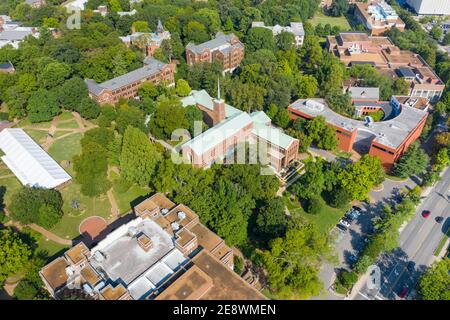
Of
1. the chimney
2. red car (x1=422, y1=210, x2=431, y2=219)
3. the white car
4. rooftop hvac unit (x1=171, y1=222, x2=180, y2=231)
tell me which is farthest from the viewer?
the chimney

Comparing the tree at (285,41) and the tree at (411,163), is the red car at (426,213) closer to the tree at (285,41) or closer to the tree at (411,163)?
the tree at (411,163)

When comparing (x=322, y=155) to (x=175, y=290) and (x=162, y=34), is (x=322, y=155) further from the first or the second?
(x=162, y=34)

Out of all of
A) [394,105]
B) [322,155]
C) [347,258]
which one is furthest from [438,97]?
[347,258]

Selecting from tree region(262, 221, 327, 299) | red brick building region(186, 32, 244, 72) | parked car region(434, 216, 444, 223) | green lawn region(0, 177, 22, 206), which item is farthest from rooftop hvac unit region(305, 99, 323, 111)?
green lawn region(0, 177, 22, 206)

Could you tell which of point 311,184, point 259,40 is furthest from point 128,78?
point 311,184

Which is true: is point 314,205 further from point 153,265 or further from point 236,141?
point 153,265

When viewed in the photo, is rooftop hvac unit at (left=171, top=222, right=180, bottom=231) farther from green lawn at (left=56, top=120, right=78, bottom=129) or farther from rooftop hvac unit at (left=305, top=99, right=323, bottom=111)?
rooftop hvac unit at (left=305, top=99, right=323, bottom=111)
